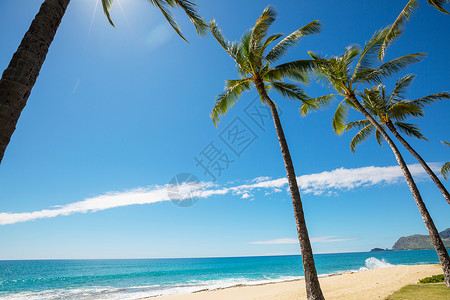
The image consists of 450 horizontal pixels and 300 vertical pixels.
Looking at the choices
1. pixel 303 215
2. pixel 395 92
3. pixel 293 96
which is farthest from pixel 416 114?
pixel 303 215

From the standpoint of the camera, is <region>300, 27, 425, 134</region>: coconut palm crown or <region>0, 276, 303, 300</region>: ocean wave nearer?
<region>300, 27, 425, 134</region>: coconut palm crown

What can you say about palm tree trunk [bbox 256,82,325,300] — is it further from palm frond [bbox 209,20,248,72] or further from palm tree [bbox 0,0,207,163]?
palm tree [bbox 0,0,207,163]

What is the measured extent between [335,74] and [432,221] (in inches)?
283

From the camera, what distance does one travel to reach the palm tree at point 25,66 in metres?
2.20

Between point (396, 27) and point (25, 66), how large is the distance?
36.8ft

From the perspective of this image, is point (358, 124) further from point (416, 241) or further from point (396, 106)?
point (416, 241)

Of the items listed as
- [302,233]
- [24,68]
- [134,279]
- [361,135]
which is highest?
[361,135]

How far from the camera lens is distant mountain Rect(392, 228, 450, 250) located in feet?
505

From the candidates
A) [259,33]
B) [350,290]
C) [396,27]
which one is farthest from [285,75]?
[350,290]

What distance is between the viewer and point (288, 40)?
8.46 metres

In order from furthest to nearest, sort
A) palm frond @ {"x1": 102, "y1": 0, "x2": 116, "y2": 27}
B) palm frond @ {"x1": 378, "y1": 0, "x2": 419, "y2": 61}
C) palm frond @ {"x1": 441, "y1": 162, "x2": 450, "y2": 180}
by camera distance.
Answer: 1. palm frond @ {"x1": 441, "y1": 162, "x2": 450, "y2": 180}
2. palm frond @ {"x1": 378, "y1": 0, "x2": 419, "y2": 61}
3. palm frond @ {"x1": 102, "y1": 0, "x2": 116, "y2": 27}

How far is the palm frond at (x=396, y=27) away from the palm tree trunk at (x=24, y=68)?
10317mm

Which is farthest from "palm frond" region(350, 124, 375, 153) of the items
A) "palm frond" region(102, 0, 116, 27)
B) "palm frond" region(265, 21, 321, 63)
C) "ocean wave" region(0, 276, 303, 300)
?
"ocean wave" region(0, 276, 303, 300)

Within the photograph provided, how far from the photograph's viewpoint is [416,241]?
537 feet
